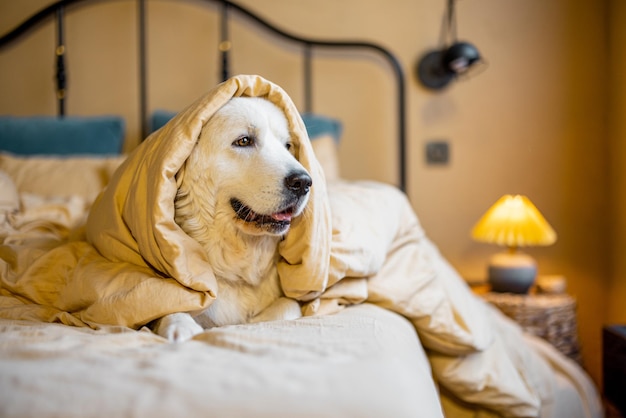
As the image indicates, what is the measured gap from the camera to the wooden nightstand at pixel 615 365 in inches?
55.4

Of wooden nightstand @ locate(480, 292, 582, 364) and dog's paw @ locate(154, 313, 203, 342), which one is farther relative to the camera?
wooden nightstand @ locate(480, 292, 582, 364)

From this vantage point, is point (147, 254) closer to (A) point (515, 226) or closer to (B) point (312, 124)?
(B) point (312, 124)

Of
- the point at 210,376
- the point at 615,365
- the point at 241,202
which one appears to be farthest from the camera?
the point at 615,365

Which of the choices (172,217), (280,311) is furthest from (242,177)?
(280,311)

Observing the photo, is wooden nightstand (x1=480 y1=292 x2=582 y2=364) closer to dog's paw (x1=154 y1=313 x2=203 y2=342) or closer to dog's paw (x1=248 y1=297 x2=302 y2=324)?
dog's paw (x1=248 y1=297 x2=302 y2=324)

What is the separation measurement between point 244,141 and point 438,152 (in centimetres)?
152

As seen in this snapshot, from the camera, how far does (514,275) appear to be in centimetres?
203

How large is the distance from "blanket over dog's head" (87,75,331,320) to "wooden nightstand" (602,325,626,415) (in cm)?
95

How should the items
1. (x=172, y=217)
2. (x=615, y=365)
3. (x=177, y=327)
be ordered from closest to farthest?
(x=177, y=327), (x=172, y=217), (x=615, y=365)

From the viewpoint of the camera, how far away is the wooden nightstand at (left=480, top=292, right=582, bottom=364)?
194cm

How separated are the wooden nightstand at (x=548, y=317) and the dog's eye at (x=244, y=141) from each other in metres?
1.33

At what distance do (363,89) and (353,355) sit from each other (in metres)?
1.93

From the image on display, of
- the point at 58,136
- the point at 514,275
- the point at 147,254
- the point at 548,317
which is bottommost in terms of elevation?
the point at 548,317

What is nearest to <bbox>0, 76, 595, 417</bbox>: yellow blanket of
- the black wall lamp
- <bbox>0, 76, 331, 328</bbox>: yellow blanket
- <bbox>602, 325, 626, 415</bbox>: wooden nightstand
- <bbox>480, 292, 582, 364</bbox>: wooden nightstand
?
<bbox>0, 76, 331, 328</bbox>: yellow blanket
